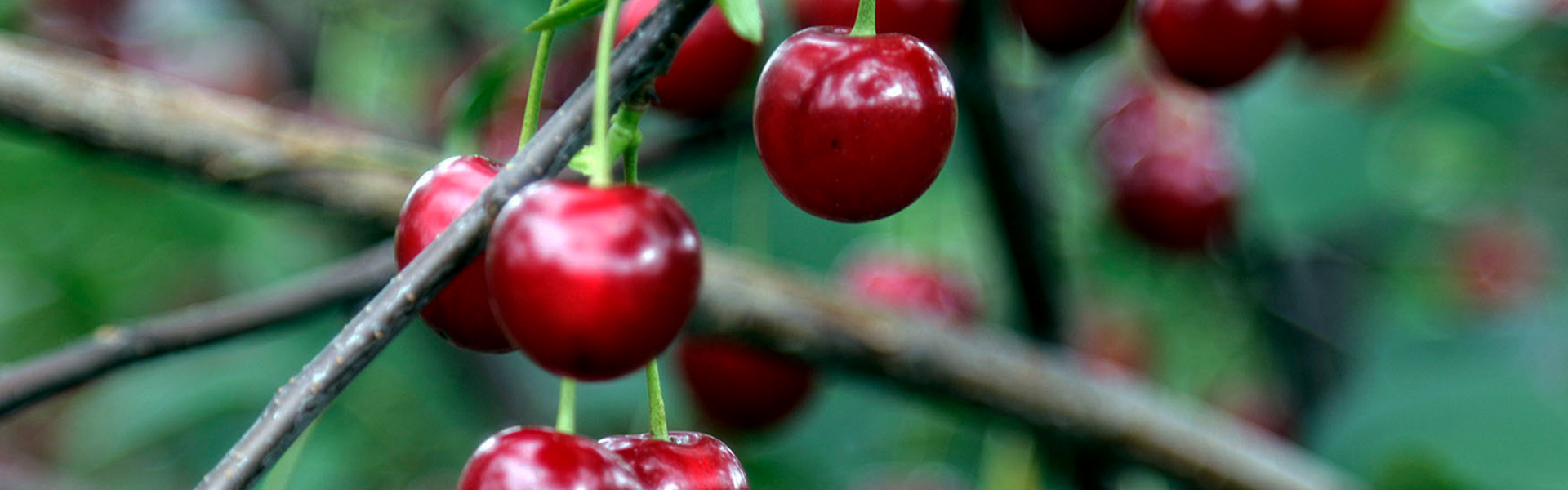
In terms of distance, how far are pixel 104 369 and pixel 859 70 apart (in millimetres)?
360

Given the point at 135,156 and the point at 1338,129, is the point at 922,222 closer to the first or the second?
the point at 1338,129

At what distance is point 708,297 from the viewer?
2.98 ft

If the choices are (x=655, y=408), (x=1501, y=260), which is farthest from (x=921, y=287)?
(x=1501, y=260)

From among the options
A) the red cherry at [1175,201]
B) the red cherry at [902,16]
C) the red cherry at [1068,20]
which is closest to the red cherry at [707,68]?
the red cherry at [902,16]

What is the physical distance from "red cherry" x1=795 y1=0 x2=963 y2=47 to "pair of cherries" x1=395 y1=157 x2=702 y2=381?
37cm

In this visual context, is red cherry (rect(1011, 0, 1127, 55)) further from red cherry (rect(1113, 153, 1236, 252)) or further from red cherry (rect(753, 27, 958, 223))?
red cherry (rect(1113, 153, 1236, 252))

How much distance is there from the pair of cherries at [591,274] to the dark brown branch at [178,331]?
0.23 meters

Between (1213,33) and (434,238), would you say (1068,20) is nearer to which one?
(1213,33)

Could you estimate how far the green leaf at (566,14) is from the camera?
342 millimetres

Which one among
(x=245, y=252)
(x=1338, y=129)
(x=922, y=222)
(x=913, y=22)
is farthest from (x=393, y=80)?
(x=913, y=22)

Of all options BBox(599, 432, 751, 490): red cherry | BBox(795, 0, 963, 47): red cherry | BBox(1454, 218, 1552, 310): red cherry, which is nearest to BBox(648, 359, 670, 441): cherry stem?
BBox(599, 432, 751, 490): red cherry

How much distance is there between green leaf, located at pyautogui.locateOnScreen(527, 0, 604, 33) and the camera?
0.34 metres

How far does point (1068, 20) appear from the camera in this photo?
66cm

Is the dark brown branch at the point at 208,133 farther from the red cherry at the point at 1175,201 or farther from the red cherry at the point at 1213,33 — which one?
the red cherry at the point at 1175,201
